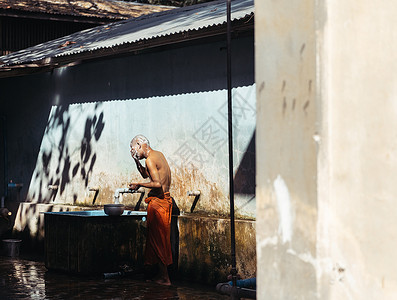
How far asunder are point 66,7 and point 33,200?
586 cm

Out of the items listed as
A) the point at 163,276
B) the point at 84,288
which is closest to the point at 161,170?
the point at 163,276

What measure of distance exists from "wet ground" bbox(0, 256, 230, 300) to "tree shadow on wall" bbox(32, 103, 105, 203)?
1.86 metres

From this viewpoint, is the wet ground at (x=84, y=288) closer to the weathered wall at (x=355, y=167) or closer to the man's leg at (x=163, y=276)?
the man's leg at (x=163, y=276)

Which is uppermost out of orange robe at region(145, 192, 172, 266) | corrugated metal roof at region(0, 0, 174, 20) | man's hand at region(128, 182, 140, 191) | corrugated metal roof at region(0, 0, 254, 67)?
corrugated metal roof at region(0, 0, 174, 20)

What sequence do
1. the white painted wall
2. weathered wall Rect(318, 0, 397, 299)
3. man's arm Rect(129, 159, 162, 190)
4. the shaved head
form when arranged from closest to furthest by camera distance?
1. weathered wall Rect(318, 0, 397, 299)
2. the white painted wall
3. man's arm Rect(129, 159, 162, 190)
4. the shaved head

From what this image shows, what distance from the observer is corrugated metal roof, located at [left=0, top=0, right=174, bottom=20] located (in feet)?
53.8

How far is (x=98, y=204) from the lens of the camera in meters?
11.5

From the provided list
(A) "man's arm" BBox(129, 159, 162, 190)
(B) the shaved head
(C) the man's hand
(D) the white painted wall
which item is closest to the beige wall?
(D) the white painted wall

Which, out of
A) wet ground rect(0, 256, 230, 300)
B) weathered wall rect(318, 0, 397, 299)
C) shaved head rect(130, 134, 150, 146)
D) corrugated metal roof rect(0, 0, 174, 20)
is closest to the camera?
weathered wall rect(318, 0, 397, 299)

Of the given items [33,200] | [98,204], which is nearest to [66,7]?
[33,200]

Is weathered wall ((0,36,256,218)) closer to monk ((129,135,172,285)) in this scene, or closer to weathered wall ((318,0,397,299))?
monk ((129,135,172,285))

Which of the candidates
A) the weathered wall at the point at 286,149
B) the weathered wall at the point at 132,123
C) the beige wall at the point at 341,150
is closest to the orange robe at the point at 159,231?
the weathered wall at the point at 132,123

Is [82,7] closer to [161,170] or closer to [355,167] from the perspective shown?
[161,170]

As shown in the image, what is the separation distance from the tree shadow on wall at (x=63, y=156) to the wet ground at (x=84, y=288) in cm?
186
